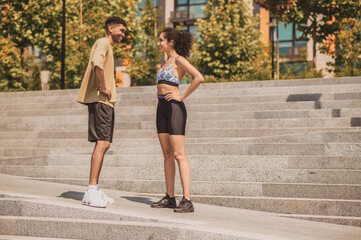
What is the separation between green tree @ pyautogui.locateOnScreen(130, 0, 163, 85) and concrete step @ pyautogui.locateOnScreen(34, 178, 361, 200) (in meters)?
19.3

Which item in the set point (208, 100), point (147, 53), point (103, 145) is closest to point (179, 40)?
point (103, 145)

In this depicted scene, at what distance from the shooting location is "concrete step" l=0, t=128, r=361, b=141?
810cm

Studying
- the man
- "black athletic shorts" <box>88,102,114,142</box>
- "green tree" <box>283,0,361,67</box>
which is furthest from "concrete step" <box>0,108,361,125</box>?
"green tree" <box>283,0,361,67</box>

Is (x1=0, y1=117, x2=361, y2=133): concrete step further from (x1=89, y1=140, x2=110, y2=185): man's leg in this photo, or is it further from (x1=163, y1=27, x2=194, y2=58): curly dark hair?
(x1=89, y1=140, x2=110, y2=185): man's leg

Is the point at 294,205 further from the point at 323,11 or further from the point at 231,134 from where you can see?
the point at 323,11

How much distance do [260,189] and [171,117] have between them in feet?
6.21

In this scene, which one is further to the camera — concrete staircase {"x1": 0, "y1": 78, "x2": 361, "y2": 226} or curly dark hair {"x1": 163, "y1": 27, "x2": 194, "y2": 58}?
concrete staircase {"x1": 0, "y1": 78, "x2": 361, "y2": 226}

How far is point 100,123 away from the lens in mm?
5762

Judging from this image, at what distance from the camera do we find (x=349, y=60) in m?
19.2

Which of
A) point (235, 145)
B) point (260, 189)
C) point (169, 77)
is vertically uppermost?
point (169, 77)

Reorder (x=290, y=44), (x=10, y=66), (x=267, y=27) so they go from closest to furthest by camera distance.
A: (x=10, y=66) → (x=290, y=44) → (x=267, y=27)

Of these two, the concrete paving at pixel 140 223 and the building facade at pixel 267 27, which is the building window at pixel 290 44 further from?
the concrete paving at pixel 140 223

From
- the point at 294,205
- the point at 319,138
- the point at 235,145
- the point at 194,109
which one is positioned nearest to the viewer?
the point at 294,205

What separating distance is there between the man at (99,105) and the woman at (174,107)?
1.99 ft
